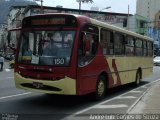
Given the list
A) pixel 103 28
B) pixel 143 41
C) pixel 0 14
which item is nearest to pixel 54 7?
pixel 0 14

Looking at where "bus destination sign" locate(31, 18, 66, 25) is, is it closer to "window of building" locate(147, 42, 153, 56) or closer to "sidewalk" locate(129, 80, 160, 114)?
"sidewalk" locate(129, 80, 160, 114)

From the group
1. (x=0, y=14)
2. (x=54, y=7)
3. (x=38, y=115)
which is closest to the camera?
(x=38, y=115)

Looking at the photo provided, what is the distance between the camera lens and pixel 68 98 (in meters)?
15.0

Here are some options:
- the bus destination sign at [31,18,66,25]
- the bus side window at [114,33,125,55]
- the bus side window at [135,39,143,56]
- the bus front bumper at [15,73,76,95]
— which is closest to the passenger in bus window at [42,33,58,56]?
the bus destination sign at [31,18,66,25]

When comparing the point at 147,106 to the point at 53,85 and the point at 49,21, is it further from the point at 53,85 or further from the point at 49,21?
the point at 49,21

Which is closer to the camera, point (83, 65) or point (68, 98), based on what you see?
point (83, 65)

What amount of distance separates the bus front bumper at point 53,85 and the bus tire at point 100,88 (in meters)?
2.06

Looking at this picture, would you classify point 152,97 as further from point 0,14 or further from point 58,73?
point 0,14

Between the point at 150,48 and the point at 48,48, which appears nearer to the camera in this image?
the point at 48,48

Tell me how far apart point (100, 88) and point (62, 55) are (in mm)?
2647

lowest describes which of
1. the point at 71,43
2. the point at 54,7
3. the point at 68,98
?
the point at 68,98

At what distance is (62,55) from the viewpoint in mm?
12633

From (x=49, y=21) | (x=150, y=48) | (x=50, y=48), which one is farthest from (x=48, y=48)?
(x=150, y=48)

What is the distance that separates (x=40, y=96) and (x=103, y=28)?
336cm
